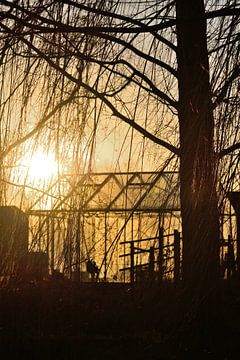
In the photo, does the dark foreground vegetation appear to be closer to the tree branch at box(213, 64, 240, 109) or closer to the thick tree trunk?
the thick tree trunk

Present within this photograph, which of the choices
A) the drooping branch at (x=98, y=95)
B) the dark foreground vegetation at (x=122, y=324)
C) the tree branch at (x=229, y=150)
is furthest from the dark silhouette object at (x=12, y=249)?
the tree branch at (x=229, y=150)

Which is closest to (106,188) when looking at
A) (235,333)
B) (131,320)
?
(131,320)

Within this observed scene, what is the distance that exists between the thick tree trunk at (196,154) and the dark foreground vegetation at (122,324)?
0.12 m

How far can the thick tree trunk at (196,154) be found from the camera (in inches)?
62.7

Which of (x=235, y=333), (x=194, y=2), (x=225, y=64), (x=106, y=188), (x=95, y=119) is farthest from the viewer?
(x=106, y=188)

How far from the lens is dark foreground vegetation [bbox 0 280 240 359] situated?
2.32m

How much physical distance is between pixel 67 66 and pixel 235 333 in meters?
1.30

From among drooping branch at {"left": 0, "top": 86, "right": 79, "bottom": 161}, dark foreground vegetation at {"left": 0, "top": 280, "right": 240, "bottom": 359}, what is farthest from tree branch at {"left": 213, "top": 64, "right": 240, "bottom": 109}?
drooping branch at {"left": 0, "top": 86, "right": 79, "bottom": 161}

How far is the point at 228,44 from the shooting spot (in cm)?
149

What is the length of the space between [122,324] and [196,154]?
11.7 ft

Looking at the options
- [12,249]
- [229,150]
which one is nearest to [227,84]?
[229,150]

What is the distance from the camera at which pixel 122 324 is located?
4.89 metres

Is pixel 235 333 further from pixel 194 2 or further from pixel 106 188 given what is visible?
pixel 106 188

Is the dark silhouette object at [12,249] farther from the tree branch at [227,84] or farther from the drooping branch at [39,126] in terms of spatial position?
the tree branch at [227,84]
